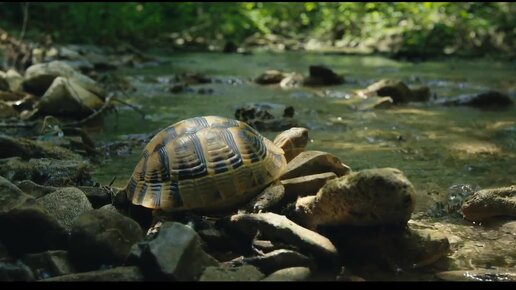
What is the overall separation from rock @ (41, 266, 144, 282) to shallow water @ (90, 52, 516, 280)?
2090mm

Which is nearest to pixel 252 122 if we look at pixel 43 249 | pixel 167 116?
pixel 167 116

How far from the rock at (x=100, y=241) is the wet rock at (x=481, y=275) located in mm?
1526

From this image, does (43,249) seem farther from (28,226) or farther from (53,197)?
(53,197)

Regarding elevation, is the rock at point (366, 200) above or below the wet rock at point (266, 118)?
above

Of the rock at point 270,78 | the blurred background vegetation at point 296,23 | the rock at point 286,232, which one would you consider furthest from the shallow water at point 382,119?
the blurred background vegetation at point 296,23

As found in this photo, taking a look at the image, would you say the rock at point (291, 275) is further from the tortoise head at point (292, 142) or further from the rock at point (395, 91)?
the rock at point (395, 91)

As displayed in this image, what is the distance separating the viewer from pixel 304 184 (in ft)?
12.2

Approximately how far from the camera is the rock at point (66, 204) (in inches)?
138

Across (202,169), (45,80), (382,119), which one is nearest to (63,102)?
(45,80)

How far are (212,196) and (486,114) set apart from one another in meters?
5.70

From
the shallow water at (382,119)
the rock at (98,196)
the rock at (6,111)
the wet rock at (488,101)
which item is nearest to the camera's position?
the rock at (98,196)

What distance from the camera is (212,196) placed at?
3557 mm
